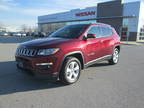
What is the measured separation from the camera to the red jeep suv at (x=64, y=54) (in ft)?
12.2

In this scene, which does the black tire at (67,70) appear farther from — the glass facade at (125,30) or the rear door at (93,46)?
the glass facade at (125,30)

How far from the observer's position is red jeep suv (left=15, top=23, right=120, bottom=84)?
3.71m

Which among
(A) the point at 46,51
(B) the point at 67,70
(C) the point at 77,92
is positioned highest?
(A) the point at 46,51

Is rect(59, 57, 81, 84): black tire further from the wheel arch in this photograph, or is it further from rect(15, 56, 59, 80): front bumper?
rect(15, 56, 59, 80): front bumper

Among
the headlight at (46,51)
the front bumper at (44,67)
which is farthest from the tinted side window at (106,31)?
the front bumper at (44,67)

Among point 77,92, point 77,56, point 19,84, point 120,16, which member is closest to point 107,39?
point 77,56

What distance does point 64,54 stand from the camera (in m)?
3.90

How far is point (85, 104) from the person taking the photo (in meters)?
3.09

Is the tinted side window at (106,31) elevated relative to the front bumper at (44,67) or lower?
elevated

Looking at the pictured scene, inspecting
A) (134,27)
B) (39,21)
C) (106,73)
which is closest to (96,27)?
(106,73)

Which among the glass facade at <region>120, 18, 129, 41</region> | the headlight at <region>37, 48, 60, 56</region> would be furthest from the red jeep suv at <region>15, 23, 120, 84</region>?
the glass facade at <region>120, 18, 129, 41</region>

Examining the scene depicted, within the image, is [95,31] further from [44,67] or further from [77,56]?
[44,67]

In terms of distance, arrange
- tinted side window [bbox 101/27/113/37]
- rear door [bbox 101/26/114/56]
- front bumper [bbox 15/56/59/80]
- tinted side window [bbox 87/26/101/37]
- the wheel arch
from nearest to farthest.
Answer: front bumper [bbox 15/56/59/80] → the wheel arch → tinted side window [bbox 87/26/101/37] → rear door [bbox 101/26/114/56] → tinted side window [bbox 101/27/113/37]

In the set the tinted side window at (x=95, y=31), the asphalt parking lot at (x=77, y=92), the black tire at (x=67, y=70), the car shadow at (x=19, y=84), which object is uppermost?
the tinted side window at (x=95, y=31)
